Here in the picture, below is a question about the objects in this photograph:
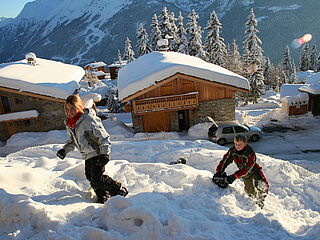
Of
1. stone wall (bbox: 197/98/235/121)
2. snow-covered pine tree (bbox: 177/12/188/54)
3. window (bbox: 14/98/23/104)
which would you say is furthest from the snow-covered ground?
snow-covered pine tree (bbox: 177/12/188/54)

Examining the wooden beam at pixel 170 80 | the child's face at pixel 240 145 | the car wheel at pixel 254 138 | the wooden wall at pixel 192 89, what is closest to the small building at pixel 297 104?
the wooden beam at pixel 170 80

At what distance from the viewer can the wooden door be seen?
1887 centimetres

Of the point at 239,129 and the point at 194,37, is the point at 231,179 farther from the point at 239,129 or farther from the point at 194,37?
the point at 194,37

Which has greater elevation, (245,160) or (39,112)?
(39,112)

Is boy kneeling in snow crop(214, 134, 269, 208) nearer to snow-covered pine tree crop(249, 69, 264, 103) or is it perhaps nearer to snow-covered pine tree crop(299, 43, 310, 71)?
snow-covered pine tree crop(249, 69, 264, 103)

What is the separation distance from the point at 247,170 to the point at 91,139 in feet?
10.5

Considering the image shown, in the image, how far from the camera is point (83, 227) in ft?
10.6

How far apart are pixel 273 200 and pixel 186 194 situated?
2.50 m

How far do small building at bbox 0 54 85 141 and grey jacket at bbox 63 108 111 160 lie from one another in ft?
49.5

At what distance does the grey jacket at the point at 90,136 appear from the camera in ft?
13.2

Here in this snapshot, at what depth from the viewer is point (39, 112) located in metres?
19.0

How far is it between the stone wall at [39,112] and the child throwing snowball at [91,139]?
1629 cm

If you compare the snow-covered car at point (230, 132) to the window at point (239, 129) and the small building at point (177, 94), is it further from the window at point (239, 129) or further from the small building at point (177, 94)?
the small building at point (177, 94)

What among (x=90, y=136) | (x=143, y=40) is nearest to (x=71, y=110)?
(x=90, y=136)
